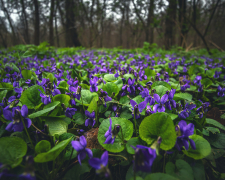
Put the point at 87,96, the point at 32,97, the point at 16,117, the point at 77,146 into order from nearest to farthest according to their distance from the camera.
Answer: the point at 77,146 < the point at 16,117 < the point at 32,97 < the point at 87,96

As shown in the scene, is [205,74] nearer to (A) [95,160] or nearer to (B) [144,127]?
(B) [144,127]

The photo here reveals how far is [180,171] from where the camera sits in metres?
0.85

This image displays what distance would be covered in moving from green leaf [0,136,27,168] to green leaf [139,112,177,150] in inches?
31.0

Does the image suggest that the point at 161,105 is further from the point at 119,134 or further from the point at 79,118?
the point at 79,118

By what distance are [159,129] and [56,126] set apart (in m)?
0.85

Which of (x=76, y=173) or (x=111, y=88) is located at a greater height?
(x=111, y=88)

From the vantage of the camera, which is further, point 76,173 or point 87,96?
point 87,96

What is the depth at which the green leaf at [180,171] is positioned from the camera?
32.7 inches

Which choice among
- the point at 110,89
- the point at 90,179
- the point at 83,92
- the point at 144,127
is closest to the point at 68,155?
the point at 90,179

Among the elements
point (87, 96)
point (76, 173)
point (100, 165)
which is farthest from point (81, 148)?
point (87, 96)

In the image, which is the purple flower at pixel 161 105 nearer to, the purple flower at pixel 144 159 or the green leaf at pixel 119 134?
the green leaf at pixel 119 134

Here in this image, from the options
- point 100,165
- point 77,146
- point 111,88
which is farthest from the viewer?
point 111,88

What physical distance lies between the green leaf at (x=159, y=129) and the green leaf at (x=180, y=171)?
151 millimetres

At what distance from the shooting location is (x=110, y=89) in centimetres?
177
